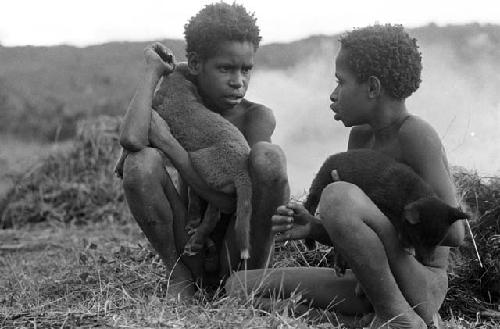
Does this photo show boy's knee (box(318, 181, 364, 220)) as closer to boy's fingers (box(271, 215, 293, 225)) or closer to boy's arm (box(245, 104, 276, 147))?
boy's fingers (box(271, 215, 293, 225))

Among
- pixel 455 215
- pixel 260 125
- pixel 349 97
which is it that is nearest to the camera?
pixel 455 215

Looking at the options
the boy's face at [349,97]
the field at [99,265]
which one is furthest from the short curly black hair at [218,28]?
the field at [99,265]

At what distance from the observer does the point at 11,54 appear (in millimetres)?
11906

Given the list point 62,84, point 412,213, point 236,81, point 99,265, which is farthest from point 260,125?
point 62,84

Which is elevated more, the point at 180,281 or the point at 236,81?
the point at 236,81

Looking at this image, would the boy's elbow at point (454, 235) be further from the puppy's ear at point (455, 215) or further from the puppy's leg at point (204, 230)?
the puppy's leg at point (204, 230)

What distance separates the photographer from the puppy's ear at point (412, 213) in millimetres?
3322

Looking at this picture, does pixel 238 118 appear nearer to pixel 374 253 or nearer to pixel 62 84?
pixel 374 253

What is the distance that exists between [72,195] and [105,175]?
0.47 meters

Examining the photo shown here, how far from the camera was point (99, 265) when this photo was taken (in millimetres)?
5469

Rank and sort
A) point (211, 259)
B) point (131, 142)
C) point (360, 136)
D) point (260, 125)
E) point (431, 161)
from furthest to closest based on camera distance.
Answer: point (211, 259) < point (260, 125) < point (360, 136) < point (131, 142) < point (431, 161)

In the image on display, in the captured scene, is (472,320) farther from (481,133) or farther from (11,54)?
(11,54)

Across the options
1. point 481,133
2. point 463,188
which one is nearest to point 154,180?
point 463,188

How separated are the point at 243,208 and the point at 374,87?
893 millimetres
